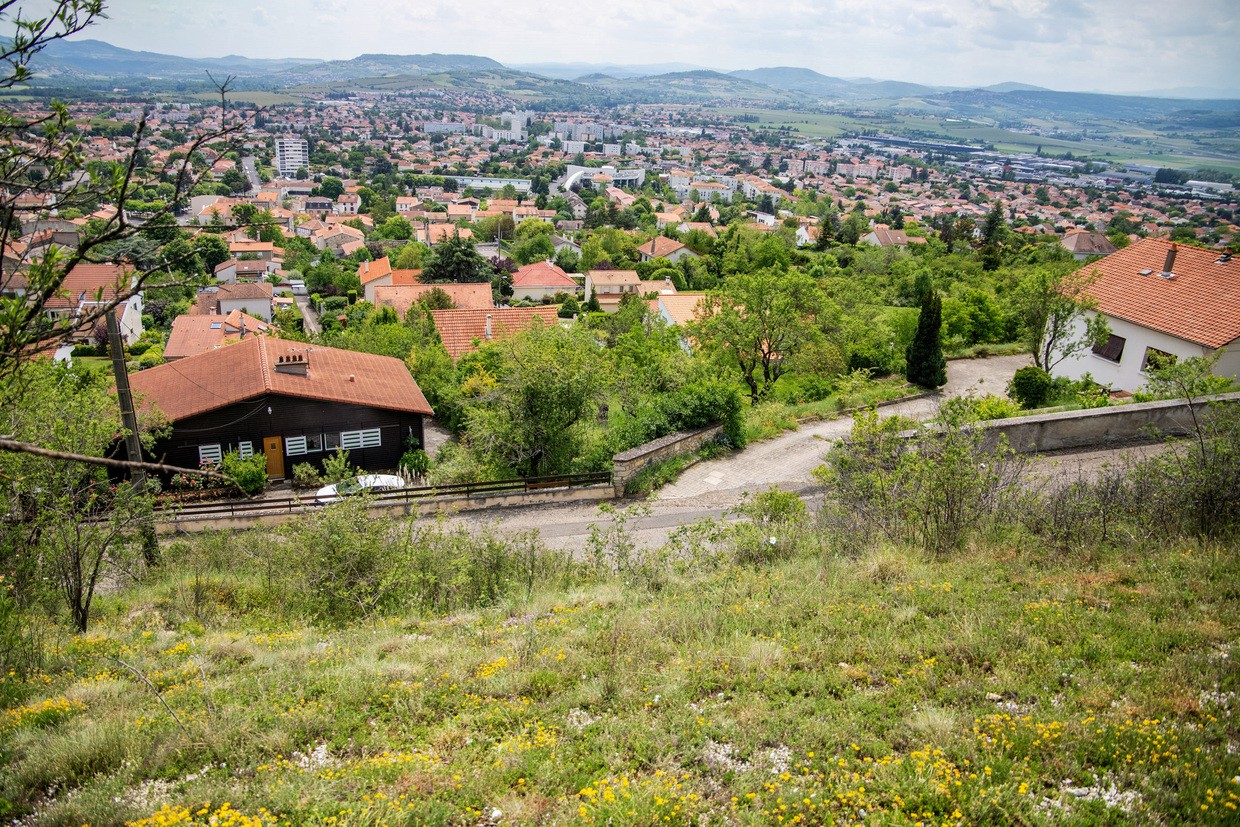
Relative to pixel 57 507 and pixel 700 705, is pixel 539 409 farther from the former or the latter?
pixel 700 705

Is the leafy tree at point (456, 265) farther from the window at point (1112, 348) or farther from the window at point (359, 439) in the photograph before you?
the window at point (1112, 348)

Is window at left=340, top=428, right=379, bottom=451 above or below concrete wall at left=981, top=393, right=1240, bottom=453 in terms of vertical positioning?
below

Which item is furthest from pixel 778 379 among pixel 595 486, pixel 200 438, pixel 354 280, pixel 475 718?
pixel 354 280

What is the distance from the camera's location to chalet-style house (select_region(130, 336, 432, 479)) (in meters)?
19.1

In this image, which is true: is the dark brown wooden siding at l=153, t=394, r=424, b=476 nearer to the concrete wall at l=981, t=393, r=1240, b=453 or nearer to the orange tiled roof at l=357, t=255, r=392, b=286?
the concrete wall at l=981, t=393, r=1240, b=453

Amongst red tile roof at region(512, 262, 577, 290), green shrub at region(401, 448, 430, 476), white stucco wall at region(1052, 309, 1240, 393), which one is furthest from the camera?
red tile roof at region(512, 262, 577, 290)

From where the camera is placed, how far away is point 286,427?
19625 mm

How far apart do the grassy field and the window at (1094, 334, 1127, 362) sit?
13.5 metres

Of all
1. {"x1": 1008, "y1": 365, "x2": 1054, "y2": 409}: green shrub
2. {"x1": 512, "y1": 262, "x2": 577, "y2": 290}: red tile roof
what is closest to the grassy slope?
{"x1": 1008, "y1": 365, "x2": 1054, "y2": 409}: green shrub

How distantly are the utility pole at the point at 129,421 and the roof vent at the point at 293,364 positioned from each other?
9.17 metres

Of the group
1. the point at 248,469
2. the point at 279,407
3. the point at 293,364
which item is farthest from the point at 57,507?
the point at 293,364

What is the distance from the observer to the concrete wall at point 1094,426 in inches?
524

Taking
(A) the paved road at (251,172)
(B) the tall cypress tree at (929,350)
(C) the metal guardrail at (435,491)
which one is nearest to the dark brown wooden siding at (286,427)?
(C) the metal guardrail at (435,491)

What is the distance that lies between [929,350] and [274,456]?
58.3 feet
